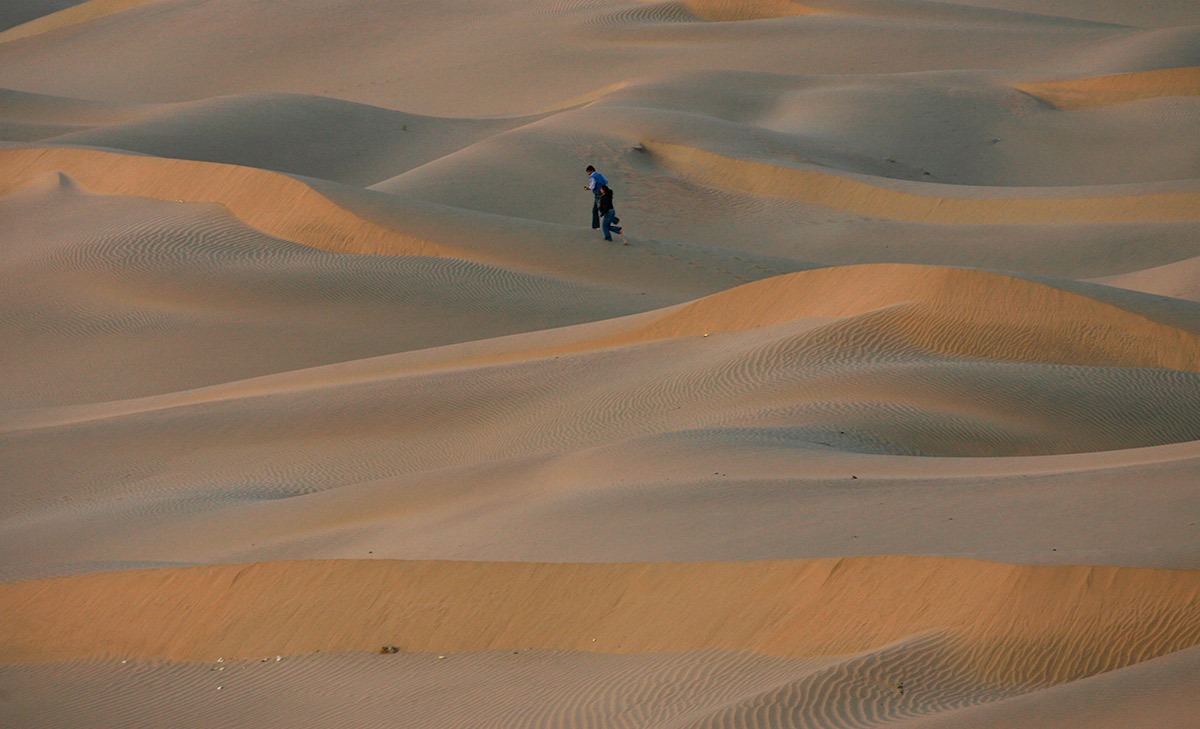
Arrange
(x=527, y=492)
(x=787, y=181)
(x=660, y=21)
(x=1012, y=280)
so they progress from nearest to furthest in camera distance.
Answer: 1. (x=527, y=492)
2. (x=1012, y=280)
3. (x=787, y=181)
4. (x=660, y=21)

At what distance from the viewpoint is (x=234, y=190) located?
1791cm

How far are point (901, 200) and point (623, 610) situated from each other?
15231 millimetres

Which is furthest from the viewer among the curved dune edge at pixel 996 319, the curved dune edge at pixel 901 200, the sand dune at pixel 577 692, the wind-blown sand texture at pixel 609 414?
the curved dune edge at pixel 901 200

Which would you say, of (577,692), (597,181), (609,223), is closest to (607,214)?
(609,223)

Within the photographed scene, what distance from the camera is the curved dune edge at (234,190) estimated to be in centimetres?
1666

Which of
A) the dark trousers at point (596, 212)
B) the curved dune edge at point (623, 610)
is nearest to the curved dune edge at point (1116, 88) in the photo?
the dark trousers at point (596, 212)

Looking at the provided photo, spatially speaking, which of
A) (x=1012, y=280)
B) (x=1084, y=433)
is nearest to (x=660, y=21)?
(x=1012, y=280)

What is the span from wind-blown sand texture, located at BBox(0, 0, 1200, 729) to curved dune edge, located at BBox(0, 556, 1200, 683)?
0.02m

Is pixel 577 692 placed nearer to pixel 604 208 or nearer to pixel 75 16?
pixel 604 208

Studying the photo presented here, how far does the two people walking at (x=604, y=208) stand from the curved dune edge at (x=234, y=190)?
6.71 ft

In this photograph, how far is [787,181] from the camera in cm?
2094

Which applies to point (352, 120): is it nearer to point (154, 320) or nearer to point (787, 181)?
point (787, 181)

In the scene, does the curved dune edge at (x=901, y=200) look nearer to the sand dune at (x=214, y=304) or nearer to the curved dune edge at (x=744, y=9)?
the sand dune at (x=214, y=304)

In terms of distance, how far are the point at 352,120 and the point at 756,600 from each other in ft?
70.5
